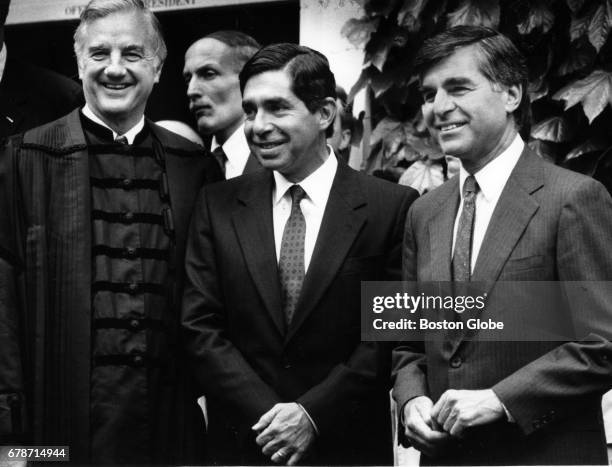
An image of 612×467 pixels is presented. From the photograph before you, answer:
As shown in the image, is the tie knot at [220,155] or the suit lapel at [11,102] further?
the tie knot at [220,155]

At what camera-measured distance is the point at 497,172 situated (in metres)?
3.23

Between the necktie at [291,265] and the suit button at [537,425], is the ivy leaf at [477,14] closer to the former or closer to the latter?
the necktie at [291,265]

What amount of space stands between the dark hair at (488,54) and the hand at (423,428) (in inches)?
39.4

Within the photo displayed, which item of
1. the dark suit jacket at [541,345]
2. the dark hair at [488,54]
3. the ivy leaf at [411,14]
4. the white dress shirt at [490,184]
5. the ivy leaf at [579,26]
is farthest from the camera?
the ivy leaf at [411,14]

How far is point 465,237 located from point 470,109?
16.8 inches

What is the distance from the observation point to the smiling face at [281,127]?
3.61 m

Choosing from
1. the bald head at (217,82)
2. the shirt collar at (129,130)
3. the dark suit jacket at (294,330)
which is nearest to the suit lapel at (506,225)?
the dark suit jacket at (294,330)

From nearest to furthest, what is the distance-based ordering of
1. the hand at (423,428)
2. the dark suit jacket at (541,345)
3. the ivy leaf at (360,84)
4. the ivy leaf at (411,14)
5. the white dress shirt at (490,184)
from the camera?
the dark suit jacket at (541,345) → the hand at (423,428) → the white dress shirt at (490,184) → the ivy leaf at (411,14) → the ivy leaf at (360,84)

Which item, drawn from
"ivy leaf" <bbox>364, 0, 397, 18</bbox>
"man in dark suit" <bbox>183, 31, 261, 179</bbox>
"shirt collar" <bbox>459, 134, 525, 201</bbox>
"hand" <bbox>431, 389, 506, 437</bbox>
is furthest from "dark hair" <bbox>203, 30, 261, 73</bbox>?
"hand" <bbox>431, 389, 506, 437</bbox>

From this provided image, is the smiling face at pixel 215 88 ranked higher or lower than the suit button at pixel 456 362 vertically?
Answer: higher

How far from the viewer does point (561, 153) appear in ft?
13.6

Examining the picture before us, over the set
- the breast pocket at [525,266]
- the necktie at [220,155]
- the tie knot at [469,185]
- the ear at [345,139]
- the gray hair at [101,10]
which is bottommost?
the breast pocket at [525,266]

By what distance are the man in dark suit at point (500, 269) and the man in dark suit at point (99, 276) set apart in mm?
894

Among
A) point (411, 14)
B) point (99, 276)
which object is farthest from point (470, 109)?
point (99, 276)
